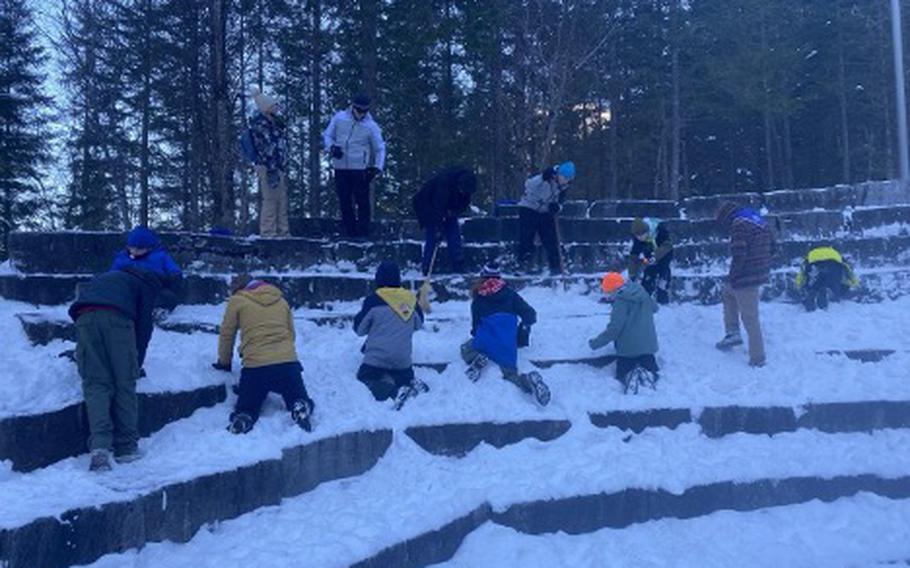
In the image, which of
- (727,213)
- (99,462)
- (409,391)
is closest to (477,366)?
(409,391)

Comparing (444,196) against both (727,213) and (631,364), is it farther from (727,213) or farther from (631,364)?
(631,364)

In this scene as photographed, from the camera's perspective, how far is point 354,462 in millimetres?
7098

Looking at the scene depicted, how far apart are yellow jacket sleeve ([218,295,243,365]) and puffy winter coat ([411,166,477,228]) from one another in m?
4.43

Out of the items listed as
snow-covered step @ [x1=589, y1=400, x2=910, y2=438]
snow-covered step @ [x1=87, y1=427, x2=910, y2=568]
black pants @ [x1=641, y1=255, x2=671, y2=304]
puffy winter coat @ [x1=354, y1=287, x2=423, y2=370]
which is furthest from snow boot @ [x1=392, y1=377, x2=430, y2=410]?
black pants @ [x1=641, y1=255, x2=671, y2=304]

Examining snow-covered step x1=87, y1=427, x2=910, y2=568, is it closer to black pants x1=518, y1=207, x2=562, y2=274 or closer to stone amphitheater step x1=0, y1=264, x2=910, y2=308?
stone amphitheater step x1=0, y1=264, x2=910, y2=308

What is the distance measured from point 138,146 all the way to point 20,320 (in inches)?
674

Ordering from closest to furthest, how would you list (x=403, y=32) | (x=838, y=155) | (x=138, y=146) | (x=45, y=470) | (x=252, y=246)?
(x=45, y=470) → (x=252, y=246) → (x=403, y=32) → (x=138, y=146) → (x=838, y=155)

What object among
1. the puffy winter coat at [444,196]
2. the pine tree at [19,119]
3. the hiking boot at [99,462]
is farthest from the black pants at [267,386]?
the pine tree at [19,119]

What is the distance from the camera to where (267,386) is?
6980 mm

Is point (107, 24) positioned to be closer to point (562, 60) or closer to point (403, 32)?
point (403, 32)

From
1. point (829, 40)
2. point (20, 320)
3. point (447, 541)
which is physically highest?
point (829, 40)

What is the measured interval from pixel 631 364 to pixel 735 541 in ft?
7.13

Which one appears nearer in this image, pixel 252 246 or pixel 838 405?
pixel 838 405

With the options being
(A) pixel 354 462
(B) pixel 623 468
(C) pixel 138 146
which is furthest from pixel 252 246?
(C) pixel 138 146
